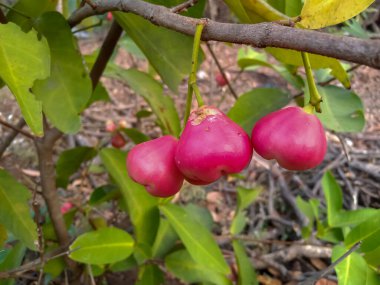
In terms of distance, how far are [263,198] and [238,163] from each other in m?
1.62

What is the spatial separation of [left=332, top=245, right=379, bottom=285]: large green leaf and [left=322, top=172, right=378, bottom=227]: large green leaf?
0.21m

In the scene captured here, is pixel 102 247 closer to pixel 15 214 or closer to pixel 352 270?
pixel 15 214

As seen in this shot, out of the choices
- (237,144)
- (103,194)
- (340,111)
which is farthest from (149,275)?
(237,144)

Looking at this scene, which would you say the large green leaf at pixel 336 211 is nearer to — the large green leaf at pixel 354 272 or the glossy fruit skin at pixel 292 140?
the large green leaf at pixel 354 272

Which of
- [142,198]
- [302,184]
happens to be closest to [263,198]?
[302,184]

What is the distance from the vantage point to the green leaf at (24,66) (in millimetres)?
691

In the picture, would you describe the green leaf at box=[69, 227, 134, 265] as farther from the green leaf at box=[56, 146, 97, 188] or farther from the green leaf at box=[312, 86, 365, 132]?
the green leaf at box=[312, 86, 365, 132]

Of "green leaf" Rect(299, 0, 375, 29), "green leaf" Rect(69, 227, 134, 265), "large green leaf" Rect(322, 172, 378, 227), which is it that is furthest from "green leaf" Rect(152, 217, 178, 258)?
"green leaf" Rect(299, 0, 375, 29)

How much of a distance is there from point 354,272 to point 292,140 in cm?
59

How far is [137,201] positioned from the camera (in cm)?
123

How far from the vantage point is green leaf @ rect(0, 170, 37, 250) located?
3.53ft

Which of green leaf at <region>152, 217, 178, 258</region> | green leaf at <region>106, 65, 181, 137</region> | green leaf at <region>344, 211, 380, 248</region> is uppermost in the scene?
green leaf at <region>106, 65, 181, 137</region>

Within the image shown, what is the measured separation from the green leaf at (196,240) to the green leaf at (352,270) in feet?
0.86

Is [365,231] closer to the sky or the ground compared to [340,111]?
closer to the ground
